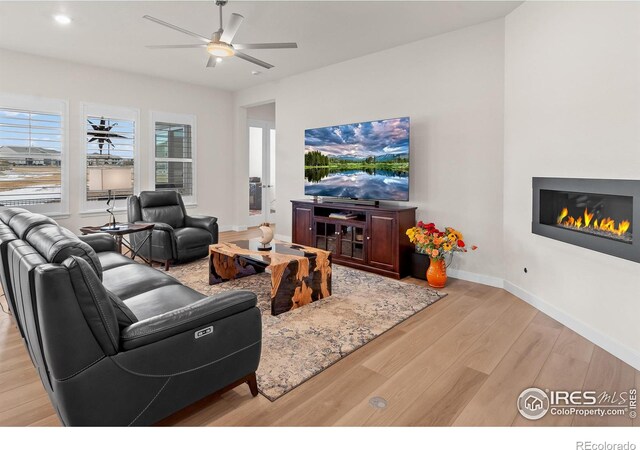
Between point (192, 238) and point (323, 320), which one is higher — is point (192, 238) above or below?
above

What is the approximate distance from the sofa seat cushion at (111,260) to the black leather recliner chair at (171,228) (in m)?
1.17

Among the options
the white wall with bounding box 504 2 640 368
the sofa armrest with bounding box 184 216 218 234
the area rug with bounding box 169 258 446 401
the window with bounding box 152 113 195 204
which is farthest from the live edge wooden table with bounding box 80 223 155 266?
the white wall with bounding box 504 2 640 368

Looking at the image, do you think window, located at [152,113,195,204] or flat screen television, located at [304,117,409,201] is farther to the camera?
window, located at [152,113,195,204]

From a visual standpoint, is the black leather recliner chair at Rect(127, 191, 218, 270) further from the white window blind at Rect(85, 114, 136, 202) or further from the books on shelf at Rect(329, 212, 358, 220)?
the books on shelf at Rect(329, 212, 358, 220)

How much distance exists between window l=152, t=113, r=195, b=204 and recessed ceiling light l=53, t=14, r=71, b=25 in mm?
2343

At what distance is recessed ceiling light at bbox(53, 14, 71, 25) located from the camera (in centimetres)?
382

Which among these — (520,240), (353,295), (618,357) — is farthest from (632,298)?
(353,295)

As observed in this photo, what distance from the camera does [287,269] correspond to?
3.19 m

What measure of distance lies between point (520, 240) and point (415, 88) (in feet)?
7.18

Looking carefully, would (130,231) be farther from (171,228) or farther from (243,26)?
(243,26)

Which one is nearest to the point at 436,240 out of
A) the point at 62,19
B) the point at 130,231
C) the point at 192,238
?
the point at 192,238

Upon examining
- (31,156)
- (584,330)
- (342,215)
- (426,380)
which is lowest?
(426,380)

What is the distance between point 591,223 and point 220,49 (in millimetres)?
3300

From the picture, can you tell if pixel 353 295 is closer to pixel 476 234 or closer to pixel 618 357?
pixel 476 234
